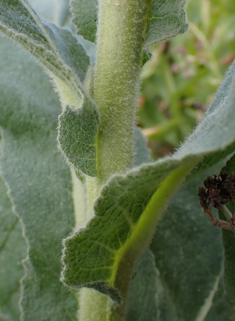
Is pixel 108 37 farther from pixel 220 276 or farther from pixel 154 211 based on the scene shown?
pixel 220 276

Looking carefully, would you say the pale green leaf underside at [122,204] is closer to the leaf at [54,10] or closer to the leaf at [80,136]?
the leaf at [80,136]

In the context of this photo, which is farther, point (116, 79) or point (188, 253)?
point (188, 253)

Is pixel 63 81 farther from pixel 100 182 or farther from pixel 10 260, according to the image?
pixel 10 260

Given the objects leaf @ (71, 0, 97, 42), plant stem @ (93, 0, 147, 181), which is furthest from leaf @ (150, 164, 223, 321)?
leaf @ (71, 0, 97, 42)

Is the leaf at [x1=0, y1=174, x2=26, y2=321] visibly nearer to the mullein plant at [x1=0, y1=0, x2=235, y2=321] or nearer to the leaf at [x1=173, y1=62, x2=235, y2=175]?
the mullein plant at [x1=0, y1=0, x2=235, y2=321]

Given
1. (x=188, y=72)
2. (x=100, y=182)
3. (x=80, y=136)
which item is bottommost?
(x=188, y=72)

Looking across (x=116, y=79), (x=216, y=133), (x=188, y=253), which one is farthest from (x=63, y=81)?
(x=188, y=253)

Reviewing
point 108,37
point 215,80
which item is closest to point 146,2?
point 108,37
